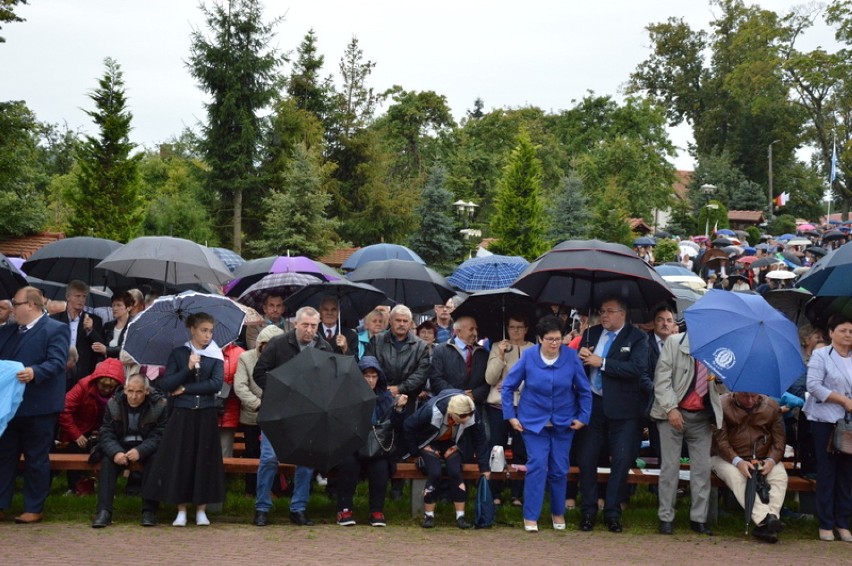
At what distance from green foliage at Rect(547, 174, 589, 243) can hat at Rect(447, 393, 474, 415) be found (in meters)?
27.9

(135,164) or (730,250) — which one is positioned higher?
(135,164)

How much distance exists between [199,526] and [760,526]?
16.0 feet

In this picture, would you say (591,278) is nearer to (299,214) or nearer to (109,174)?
(299,214)

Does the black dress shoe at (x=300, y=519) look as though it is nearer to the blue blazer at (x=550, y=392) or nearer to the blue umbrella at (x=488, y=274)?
the blue blazer at (x=550, y=392)

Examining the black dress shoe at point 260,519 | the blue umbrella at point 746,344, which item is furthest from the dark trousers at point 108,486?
the blue umbrella at point 746,344

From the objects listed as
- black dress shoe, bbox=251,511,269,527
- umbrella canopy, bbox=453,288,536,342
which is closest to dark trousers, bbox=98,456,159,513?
black dress shoe, bbox=251,511,269,527

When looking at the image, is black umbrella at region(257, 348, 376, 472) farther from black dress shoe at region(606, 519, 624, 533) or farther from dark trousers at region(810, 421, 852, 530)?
dark trousers at region(810, 421, 852, 530)

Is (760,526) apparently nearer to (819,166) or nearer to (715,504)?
(715,504)

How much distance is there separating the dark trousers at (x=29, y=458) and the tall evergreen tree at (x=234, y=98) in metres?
30.3

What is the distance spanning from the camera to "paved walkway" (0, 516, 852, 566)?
293 inches

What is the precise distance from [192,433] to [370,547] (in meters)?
1.88

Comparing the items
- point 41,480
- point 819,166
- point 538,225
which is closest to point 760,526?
point 41,480

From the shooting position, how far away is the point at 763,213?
66.6m

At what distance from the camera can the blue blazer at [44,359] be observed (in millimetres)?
8438
